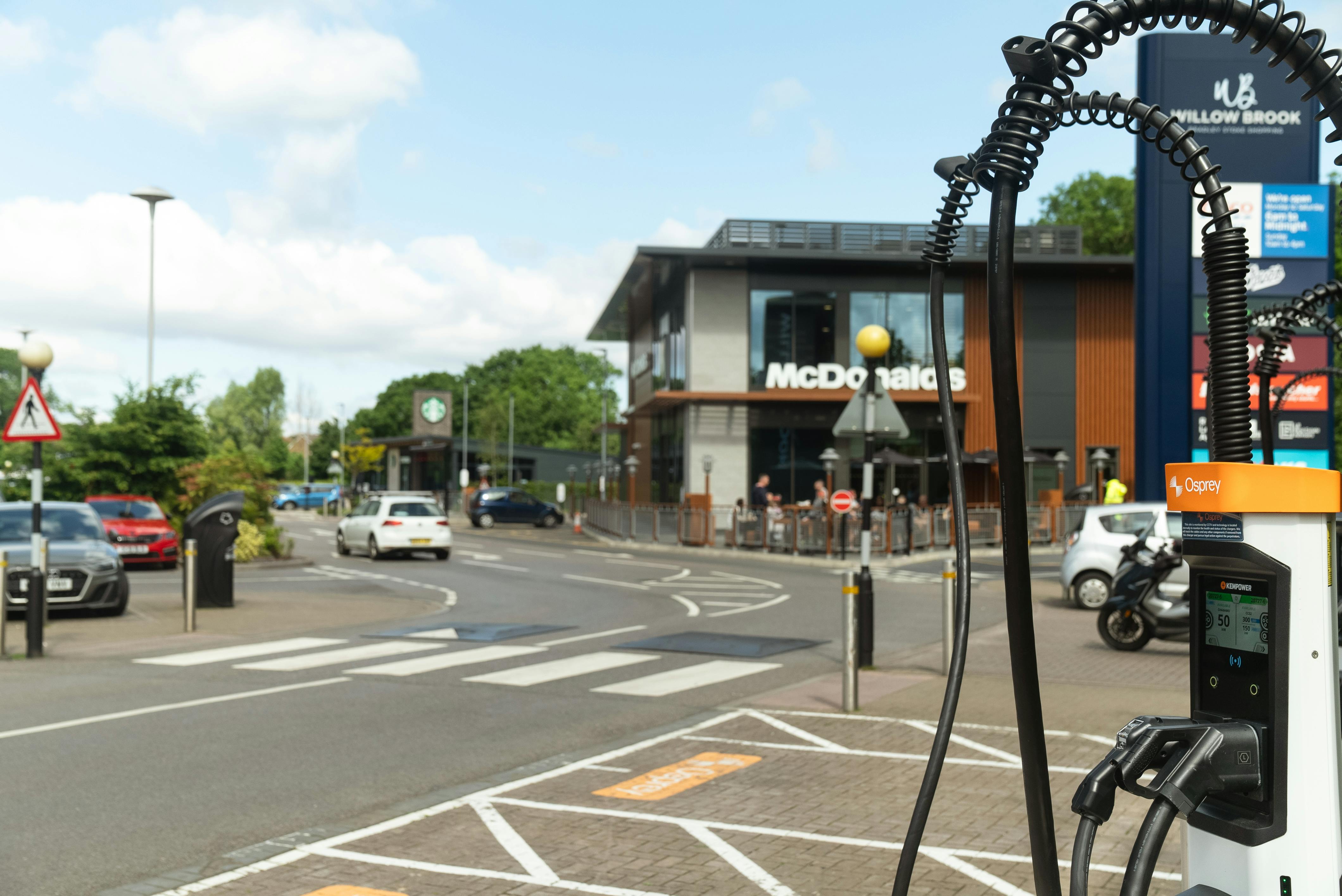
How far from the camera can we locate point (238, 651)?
12.5 metres

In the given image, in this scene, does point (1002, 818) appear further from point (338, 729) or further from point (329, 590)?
point (329, 590)

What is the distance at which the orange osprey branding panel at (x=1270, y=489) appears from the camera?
2.43m

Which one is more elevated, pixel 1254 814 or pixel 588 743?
pixel 1254 814

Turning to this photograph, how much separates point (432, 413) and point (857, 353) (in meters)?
28.3

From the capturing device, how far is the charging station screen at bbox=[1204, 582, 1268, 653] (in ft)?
8.05

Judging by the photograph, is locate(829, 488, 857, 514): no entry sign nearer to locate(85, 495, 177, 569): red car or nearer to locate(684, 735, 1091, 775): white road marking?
locate(85, 495, 177, 569): red car

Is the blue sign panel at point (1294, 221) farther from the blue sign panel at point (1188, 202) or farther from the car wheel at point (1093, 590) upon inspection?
the car wheel at point (1093, 590)

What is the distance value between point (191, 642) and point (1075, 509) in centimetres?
2686

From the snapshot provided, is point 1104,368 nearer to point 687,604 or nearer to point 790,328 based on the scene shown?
point 790,328

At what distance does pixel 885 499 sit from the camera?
3709cm

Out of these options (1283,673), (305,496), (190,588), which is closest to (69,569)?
(190,588)

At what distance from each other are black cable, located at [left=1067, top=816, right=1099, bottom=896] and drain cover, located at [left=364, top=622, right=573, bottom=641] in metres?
11.4

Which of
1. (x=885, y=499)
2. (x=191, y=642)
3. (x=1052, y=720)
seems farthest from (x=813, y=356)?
(x=1052, y=720)

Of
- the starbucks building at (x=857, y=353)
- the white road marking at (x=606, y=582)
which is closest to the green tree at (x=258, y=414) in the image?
the starbucks building at (x=857, y=353)
